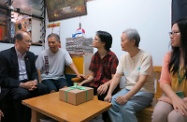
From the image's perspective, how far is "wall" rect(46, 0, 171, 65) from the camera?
1871 mm

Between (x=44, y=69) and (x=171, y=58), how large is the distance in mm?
1744

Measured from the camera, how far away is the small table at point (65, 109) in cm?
109

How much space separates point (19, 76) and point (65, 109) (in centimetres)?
103

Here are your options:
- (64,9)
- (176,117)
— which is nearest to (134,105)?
(176,117)

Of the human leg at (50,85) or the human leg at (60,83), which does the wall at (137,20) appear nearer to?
the human leg at (60,83)

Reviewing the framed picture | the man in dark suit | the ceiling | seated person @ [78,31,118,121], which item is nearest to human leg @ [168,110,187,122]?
seated person @ [78,31,118,121]

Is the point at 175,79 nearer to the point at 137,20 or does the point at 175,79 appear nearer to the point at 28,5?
the point at 137,20

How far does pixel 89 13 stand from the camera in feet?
8.13

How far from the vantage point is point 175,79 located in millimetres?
1316

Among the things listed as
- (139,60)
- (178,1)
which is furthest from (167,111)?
(178,1)

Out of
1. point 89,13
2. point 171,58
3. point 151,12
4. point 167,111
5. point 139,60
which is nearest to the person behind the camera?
point 167,111

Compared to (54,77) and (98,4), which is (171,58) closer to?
(98,4)

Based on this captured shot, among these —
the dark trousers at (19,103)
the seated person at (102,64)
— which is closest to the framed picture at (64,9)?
the seated person at (102,64)

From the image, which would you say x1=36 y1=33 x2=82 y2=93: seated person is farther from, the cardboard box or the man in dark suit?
the cardboard box
